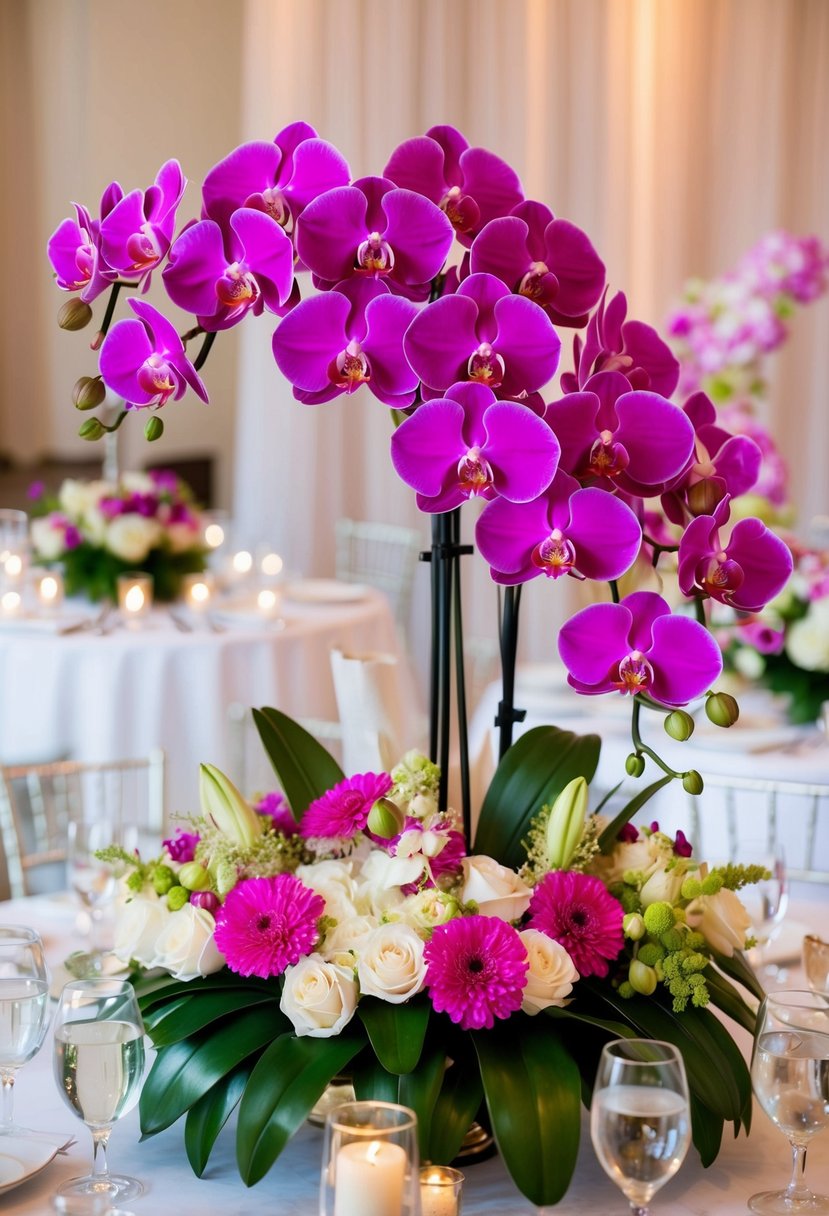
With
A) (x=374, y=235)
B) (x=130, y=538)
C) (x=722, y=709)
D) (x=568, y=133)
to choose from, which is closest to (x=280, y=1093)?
(x=722, y=709)

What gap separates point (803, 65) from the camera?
7.84 m

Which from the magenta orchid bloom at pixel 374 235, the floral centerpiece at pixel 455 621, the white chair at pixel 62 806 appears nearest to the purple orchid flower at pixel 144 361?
the floral centerpiece at pixel 455 621

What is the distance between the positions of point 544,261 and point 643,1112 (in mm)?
632

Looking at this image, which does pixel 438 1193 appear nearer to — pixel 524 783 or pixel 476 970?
→ pixel 476 970

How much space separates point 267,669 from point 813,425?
5062 mm

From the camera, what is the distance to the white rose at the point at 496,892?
3.84ft

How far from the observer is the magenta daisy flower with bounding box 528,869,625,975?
1165 mm

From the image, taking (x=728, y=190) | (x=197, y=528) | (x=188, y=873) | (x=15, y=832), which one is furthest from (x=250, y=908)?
(x=728, y=190)

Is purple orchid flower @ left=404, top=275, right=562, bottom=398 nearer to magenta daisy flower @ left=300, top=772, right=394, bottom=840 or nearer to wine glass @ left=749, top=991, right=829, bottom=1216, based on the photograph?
magenta daisy flower @ left=300, top=772, right=394, bottom=840

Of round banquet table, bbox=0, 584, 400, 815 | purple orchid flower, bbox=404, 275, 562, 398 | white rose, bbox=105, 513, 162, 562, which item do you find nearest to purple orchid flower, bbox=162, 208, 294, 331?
purple orchid flower, bbox=404, 275, 562, 398

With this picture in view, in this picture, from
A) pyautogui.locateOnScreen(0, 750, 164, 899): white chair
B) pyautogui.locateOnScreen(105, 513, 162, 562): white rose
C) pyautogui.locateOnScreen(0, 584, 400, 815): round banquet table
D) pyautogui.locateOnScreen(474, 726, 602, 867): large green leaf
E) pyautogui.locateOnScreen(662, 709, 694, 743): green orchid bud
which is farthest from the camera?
pyautogui.locateOnScreen(105, 513, 162, 562): white rose

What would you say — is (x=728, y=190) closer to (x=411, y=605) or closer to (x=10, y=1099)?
(x=411, y=605)

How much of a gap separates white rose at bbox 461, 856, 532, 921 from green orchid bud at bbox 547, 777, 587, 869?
54 mm

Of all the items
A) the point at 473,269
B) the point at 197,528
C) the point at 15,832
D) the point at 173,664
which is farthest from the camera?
the point at 197,528
